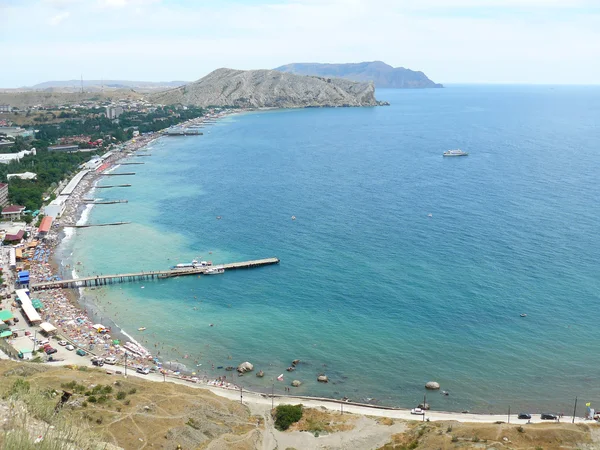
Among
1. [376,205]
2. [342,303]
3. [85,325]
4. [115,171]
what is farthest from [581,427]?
[115,171]

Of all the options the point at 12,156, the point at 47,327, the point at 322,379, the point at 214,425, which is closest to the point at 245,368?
the point at 322,379

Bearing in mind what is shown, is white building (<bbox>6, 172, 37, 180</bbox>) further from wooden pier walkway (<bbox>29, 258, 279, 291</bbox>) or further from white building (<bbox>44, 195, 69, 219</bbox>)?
wooden pier walkway (<bbox>29, 258, 279, 291</bbox>)

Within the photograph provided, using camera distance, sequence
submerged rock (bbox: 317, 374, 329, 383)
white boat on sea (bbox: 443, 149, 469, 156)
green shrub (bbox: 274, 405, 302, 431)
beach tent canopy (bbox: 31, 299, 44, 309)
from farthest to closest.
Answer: white boat on sea (bbox: 443, 149, 469, 156) → beach tent canopy (bbox: 31, 299, 44, 309) → submerged rock (bbox: 317, 374, 329, 383) → green shrub (bbox: 274, 405, 302, 431)

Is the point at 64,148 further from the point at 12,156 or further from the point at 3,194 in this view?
the point at 3,194

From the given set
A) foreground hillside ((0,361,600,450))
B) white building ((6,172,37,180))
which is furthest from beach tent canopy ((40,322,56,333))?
white building ((6,172,37,180))

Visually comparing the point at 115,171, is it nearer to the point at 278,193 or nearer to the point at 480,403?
the point at 278,193

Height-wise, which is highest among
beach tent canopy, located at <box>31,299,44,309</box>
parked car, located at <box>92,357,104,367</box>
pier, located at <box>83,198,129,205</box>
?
pier, located at <box>83,198,129,205</box>
